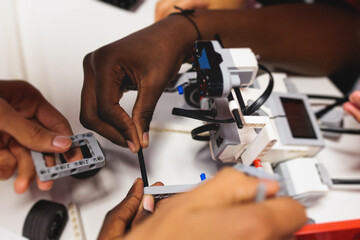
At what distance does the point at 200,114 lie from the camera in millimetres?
477

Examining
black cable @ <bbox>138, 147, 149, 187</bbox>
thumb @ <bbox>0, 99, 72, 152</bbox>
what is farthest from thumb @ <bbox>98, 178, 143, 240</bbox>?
thumb @ <bbox>0, 99, 72, 152</bbox>

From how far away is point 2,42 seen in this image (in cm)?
58

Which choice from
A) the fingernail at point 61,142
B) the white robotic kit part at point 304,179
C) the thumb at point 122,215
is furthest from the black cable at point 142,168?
the white robotic kit part at point 304,179

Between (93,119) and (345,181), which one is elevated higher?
(93,119)

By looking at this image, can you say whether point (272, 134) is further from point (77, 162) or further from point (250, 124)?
point (77, 162)

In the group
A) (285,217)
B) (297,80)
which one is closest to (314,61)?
(297,80)

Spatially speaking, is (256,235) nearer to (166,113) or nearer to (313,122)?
(166,113)

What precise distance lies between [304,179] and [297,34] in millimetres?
395

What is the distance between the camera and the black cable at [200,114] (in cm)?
46

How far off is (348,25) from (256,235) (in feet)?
2.49

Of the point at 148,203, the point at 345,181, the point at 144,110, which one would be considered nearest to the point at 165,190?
the point at 148,203

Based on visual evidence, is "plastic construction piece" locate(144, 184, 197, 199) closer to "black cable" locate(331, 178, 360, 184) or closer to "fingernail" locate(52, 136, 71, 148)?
"fingernail" locate(52, 136, 71, 148)

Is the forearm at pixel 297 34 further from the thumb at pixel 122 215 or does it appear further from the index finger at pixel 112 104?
the thumb at pixel 122 215

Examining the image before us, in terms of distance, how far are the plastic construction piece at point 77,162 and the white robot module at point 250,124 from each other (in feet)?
0.27
